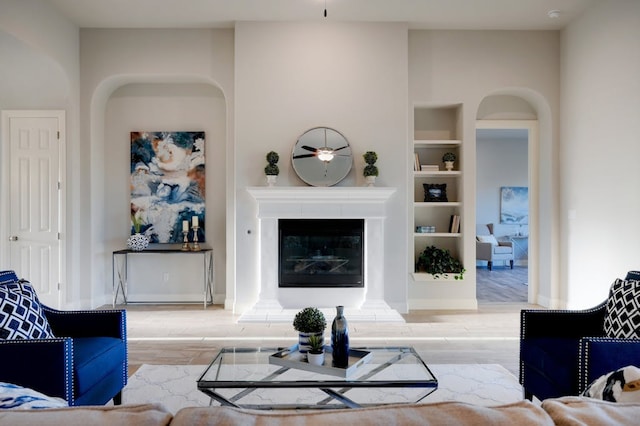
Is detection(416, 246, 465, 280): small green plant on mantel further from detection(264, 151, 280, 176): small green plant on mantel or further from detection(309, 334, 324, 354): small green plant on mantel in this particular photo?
detection(309, 334, 324, 354): small green plant on mantel

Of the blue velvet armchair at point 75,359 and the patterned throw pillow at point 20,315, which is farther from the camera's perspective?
the patterned throw pillow at point 20,315

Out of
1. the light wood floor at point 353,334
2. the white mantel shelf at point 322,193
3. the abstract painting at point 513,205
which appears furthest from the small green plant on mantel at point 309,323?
the abstract painting at point 513,205

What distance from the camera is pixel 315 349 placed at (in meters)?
2.56

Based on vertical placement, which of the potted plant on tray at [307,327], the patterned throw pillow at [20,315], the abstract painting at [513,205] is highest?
the abstract painting at [513,205]

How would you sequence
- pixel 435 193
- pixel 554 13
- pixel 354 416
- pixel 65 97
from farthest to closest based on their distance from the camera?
pixel 435 193 → pixel 65 97 → pixel 554 13 → pixel 354 416

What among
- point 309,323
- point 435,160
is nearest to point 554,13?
point 435,160

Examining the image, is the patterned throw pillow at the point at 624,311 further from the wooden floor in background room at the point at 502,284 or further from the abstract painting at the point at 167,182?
the abstract painting at the point at 167,182

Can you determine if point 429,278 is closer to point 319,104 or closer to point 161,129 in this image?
point 319,104

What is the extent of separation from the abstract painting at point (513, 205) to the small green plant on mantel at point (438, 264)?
5611 millimetres

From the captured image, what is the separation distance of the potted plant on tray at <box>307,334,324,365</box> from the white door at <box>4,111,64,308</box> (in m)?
4.25

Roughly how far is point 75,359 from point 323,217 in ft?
10.8

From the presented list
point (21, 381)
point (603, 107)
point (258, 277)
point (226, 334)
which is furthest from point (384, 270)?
point (21, 381)

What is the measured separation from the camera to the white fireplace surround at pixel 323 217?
5215 millimetres

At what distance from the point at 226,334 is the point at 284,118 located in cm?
250
